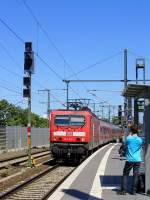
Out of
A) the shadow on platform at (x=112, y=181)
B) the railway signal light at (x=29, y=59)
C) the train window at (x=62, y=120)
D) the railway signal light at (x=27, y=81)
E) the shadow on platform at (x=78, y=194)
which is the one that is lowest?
Result: the shadow on platform at (x=78, y=194)

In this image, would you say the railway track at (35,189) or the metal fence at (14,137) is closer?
the railway track at (35,189)

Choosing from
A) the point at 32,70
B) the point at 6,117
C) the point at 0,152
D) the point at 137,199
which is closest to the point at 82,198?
the point at 137,199

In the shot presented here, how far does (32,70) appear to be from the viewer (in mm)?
25375

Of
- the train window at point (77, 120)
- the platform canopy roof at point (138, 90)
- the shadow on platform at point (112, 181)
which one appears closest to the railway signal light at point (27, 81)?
the train window at point (77, 120)

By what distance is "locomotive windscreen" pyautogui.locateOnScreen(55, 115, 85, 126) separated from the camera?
30.5 meters

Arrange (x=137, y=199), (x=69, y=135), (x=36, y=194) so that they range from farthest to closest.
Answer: (x=69, y=135), (x=36, y=194), (x=137, y=199)

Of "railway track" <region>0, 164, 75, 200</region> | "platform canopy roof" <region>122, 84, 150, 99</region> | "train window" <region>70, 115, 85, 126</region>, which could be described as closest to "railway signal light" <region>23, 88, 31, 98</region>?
"railway track" <region>0, 164, 75, 200</region>

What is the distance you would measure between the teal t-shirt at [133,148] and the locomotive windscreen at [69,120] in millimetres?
16887

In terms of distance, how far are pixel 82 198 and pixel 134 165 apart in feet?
4.76

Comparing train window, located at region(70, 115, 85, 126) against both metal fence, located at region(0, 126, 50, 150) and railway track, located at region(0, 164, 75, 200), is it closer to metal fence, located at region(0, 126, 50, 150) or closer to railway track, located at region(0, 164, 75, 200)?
railway track, located at region(0, 164, 75, 200)

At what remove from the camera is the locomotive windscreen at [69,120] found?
3053cm

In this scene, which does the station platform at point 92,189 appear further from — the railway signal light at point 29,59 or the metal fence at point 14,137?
the metal fence at point 14,137

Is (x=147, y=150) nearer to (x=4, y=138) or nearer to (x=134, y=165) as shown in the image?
(x=134, y=165)

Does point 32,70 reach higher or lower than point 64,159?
higher
